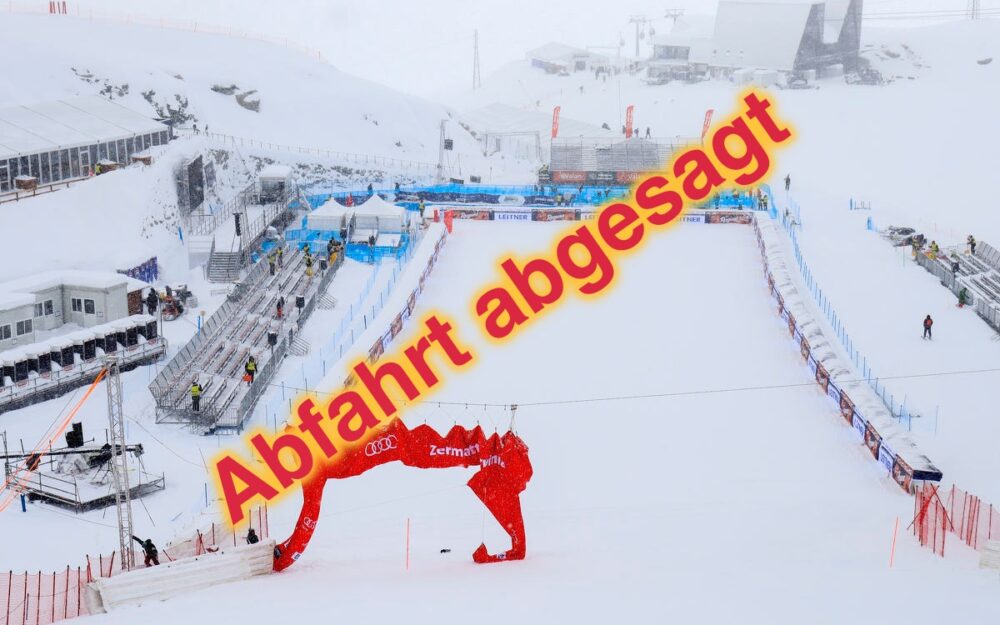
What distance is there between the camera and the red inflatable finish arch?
16953mm

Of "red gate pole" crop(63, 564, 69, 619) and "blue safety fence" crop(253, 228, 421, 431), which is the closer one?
"red gate pole" crop(63, 564, 69, 619)

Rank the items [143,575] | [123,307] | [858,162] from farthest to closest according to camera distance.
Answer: [858,162] < [123,307] < [143,575]

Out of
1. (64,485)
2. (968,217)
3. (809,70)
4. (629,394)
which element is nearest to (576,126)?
(968,217)

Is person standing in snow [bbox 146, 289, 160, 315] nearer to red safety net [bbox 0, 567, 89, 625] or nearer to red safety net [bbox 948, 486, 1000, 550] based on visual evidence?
red safety net [bbox 0, 567, 89, 625]

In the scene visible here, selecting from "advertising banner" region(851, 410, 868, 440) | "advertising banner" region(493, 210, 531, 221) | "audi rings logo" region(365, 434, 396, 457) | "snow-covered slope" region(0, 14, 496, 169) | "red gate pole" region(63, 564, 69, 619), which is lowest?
"red gate pole" region(63, 564, 69, 619)

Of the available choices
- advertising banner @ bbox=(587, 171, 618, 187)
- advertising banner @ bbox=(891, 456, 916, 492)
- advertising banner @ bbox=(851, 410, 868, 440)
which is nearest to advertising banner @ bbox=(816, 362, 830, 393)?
advertising banner @ bbox=(851, 410, 868, 440)

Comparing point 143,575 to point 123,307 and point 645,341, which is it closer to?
point 123,307

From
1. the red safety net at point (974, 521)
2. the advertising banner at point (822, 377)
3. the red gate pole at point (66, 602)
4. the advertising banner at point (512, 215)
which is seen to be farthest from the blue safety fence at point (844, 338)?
the red gate pole at point (66, 602)

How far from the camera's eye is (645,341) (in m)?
29.4

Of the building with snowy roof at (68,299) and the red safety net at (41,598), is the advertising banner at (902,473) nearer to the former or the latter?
the red safety net at (41,598)

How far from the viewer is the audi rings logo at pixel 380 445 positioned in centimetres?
1695

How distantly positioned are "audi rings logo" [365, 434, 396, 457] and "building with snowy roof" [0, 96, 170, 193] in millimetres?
20386

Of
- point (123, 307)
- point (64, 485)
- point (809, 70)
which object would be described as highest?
point (809, 70)

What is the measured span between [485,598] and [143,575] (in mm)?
4496
